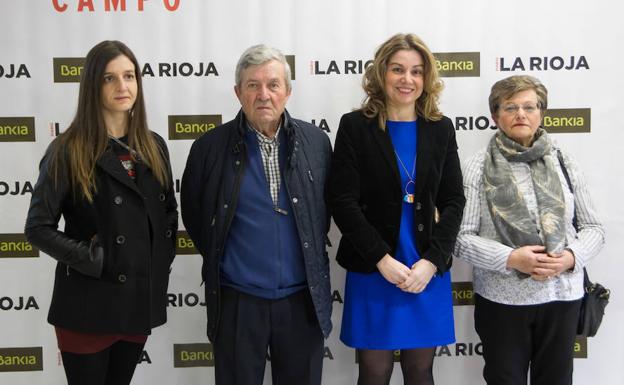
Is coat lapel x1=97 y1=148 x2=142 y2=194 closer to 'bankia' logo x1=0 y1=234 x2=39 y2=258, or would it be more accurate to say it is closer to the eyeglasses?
'bankia' logo x1=0 y1=234 x2=39 y2=258

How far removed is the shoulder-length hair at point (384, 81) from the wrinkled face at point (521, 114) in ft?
1.00

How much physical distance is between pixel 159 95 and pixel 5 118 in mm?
821

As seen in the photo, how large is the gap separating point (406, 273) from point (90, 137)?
1.29 metres

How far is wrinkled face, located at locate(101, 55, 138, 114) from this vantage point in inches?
77.7

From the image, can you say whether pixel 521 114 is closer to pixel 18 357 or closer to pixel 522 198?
pixel 522 198

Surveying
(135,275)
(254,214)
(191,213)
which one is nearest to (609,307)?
(254,214)

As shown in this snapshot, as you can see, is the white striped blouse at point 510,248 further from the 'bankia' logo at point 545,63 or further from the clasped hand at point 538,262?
the 'bankia' logo at point 545,63

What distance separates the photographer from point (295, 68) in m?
2.83

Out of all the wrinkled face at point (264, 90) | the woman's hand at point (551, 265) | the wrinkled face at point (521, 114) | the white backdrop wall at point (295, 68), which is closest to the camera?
the wrinkled face at point (264, 90)

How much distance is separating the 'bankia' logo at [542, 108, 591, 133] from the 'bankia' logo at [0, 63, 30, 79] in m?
2.77

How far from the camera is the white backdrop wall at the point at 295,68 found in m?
2.80

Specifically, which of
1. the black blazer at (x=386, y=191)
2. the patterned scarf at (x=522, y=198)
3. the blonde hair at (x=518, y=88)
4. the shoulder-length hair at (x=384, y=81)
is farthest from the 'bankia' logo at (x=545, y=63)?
the black blazer at (x=386, y=191)

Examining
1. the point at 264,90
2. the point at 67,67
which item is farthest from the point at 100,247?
the point at 67,67

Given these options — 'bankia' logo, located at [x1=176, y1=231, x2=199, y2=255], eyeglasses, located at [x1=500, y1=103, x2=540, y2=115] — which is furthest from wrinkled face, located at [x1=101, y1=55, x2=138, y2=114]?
eyeglasses, located at [x1=500, y1=103, x2=540, y2=115]
